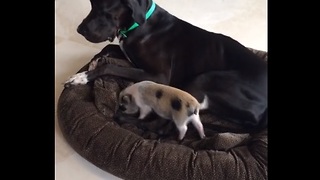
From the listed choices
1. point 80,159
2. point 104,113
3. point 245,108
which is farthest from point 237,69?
point 80,159

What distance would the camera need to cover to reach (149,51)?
6.58 feet

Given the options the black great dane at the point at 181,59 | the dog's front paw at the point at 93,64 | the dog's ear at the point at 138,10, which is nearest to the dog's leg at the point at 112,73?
the black great dane at the point at 181,59

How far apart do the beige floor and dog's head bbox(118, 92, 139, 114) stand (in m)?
0.33

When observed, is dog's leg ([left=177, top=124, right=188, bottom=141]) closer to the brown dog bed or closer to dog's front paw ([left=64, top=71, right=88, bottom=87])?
the brown dog bed

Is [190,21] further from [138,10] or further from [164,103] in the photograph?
[164,103]

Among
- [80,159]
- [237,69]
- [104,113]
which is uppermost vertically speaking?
[237,69]

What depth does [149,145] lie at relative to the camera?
170 centimetres

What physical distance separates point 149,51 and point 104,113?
369 mm

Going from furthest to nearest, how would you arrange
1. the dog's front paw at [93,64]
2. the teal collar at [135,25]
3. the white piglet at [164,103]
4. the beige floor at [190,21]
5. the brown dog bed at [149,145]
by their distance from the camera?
the beige floor at [190,21]
the dog's front paw at [93,64]
the teal collar at [135,25]
the white piglet at [164,103]
the brown dog bed at [149,145]

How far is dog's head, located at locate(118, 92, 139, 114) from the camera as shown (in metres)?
1.87

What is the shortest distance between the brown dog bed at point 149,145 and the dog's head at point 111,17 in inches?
9.1

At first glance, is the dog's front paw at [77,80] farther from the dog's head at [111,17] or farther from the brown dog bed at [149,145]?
the dog's head at [111,17]

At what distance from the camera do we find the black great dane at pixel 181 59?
6.10ft
